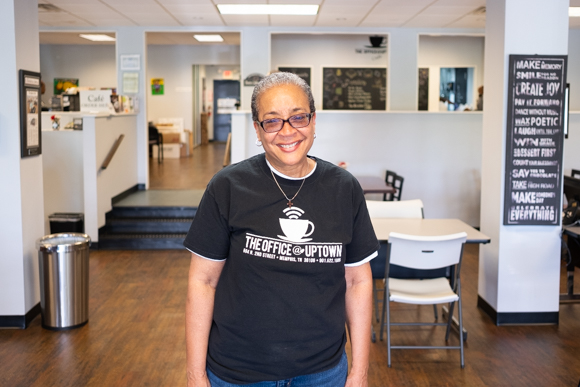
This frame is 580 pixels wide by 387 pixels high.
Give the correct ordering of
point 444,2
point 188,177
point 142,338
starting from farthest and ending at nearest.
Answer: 1. point 188,177
2. point 444,2
3. point 142,338

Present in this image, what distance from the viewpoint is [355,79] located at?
40.5 ft

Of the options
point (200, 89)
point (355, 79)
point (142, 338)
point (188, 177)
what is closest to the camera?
point (142, 338)

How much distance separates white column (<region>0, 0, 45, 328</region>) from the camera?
4.45 meters

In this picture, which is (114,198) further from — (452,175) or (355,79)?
(355,79)

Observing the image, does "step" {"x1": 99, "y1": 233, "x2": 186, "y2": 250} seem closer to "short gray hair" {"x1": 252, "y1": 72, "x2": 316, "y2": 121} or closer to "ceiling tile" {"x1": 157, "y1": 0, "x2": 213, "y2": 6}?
"ceiling tile" {"x1": 157, "y1": 0, "x2": 213, "y2": 6}

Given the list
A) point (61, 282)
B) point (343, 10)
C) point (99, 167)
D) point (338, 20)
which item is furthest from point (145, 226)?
point (338, 20)

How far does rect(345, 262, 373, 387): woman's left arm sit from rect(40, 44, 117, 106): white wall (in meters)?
13.1

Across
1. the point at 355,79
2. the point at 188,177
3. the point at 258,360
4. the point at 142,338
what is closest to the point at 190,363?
the point at 258,360

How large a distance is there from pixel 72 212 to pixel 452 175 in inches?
202

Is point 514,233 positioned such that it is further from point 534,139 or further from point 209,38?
point 209,38

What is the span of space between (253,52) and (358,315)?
25.5 ft

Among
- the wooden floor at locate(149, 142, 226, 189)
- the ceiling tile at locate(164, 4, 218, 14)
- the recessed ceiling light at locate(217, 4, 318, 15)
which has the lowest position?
the wooden floor at locate(149, 142, 226, 189)

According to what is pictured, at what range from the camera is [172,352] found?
163 inches

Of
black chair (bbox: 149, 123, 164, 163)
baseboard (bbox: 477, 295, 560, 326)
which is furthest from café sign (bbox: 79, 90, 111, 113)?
baseboard (bbox: 477, 295, 560, 326)
